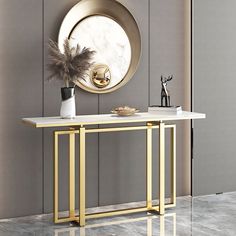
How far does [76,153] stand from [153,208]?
864 millimetres

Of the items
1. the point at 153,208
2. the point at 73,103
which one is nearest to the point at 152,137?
the point at 153,208

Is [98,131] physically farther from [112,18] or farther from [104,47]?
[112,18]

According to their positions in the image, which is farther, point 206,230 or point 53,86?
point 53,86

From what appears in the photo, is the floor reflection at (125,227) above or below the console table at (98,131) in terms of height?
below

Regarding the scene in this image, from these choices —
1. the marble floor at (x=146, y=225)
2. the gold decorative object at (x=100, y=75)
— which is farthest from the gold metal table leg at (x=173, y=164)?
the gold decorative object at (x=100, y=75)

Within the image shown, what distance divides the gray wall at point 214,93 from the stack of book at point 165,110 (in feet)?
2.22

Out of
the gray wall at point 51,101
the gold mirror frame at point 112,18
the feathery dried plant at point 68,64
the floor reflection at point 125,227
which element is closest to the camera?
the floor reflection at point 125,227

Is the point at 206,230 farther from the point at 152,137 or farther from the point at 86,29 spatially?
the point at 86,29

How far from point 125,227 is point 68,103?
1.13 metres

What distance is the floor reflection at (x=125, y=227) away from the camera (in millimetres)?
4270

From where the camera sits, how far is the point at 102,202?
4996mm

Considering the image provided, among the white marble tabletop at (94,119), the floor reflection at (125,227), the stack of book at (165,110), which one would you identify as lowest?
the floor reflection at (125,227)

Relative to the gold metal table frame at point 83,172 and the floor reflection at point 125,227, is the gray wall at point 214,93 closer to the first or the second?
the gold metal table frame at point 83,172

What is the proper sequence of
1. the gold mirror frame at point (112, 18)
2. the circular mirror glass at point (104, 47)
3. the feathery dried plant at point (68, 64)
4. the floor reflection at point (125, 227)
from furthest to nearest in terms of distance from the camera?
the circular mirror glass at point (104, 47), the gold mirror frame at point (112, 18), the feathery dried plant at point (68, 64), the floor reflection at point (125, 227)
